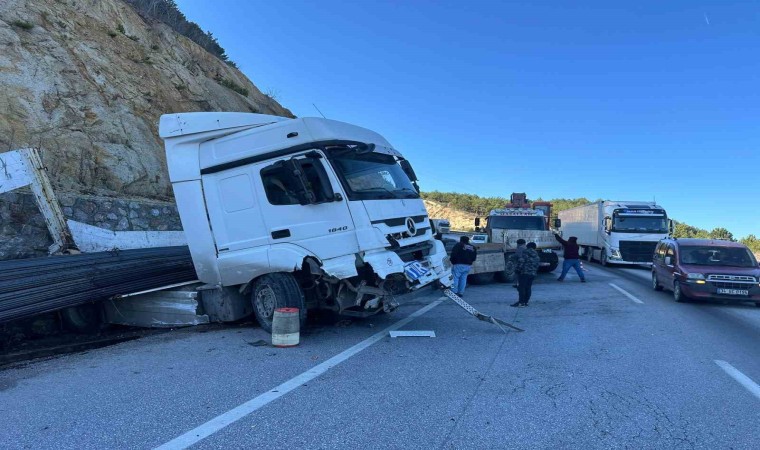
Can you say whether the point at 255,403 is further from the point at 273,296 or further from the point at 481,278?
the point at 481,278

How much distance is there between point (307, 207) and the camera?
267 inches

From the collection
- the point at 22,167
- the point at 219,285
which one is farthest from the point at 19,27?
the point at 219,285

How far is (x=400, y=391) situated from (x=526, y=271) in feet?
20.0

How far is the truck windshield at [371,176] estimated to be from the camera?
673 centimetres

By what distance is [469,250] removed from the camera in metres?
11.2

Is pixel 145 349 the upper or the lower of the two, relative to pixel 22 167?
lower

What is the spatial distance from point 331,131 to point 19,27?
1393cm

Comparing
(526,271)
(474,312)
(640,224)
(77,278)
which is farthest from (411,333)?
(640,224)

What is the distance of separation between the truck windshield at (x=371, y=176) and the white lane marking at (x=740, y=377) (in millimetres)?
4616

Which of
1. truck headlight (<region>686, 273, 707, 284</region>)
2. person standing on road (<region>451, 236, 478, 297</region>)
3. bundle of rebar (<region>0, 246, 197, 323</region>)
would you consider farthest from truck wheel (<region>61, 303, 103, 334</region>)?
truck headlight (<region>686, 273, 707, 284</region>)

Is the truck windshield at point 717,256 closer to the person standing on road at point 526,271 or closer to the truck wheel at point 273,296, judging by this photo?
the person standing on road at point 526,271

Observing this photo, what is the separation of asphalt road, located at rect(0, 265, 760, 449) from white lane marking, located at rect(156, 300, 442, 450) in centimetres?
2

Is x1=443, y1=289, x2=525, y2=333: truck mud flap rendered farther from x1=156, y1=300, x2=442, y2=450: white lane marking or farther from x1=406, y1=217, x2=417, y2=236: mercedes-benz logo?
x1=156, y1=300, x2=442, y2=450: white lane marking

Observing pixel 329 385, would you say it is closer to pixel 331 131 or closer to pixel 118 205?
pixel 331 131
